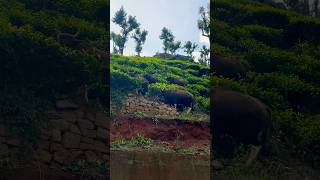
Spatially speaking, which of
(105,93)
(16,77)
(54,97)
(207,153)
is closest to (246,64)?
(207,153)

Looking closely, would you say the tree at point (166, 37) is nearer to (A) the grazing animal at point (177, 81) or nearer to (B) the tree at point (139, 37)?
(B) the tree at point (139, 37)

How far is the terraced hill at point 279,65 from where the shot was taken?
8383 millimetres

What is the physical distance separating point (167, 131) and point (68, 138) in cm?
160

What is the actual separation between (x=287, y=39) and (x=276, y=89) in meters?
0.91

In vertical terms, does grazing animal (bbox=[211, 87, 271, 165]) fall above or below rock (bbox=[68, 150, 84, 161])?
above

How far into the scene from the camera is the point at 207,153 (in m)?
8.34

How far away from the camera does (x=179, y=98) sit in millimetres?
8500

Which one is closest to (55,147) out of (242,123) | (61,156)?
(61,156)

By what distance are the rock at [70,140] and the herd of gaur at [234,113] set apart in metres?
1.40

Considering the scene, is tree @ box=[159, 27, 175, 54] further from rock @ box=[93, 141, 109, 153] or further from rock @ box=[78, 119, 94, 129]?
rock @ box=[93, 141, 109, 153]

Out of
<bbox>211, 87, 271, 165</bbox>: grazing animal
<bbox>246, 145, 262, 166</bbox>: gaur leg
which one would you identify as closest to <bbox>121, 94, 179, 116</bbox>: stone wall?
<bbox>211, 87, 271, 165</bbox>: grazing animal

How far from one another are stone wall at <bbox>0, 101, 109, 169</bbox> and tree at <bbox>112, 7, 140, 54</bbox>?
3.92 ft

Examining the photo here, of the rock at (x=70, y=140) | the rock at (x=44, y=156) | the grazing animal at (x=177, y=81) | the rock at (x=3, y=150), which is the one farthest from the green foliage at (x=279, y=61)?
the rock at (x=3, y=150)

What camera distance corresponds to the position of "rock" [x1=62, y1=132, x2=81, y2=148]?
7.98m
